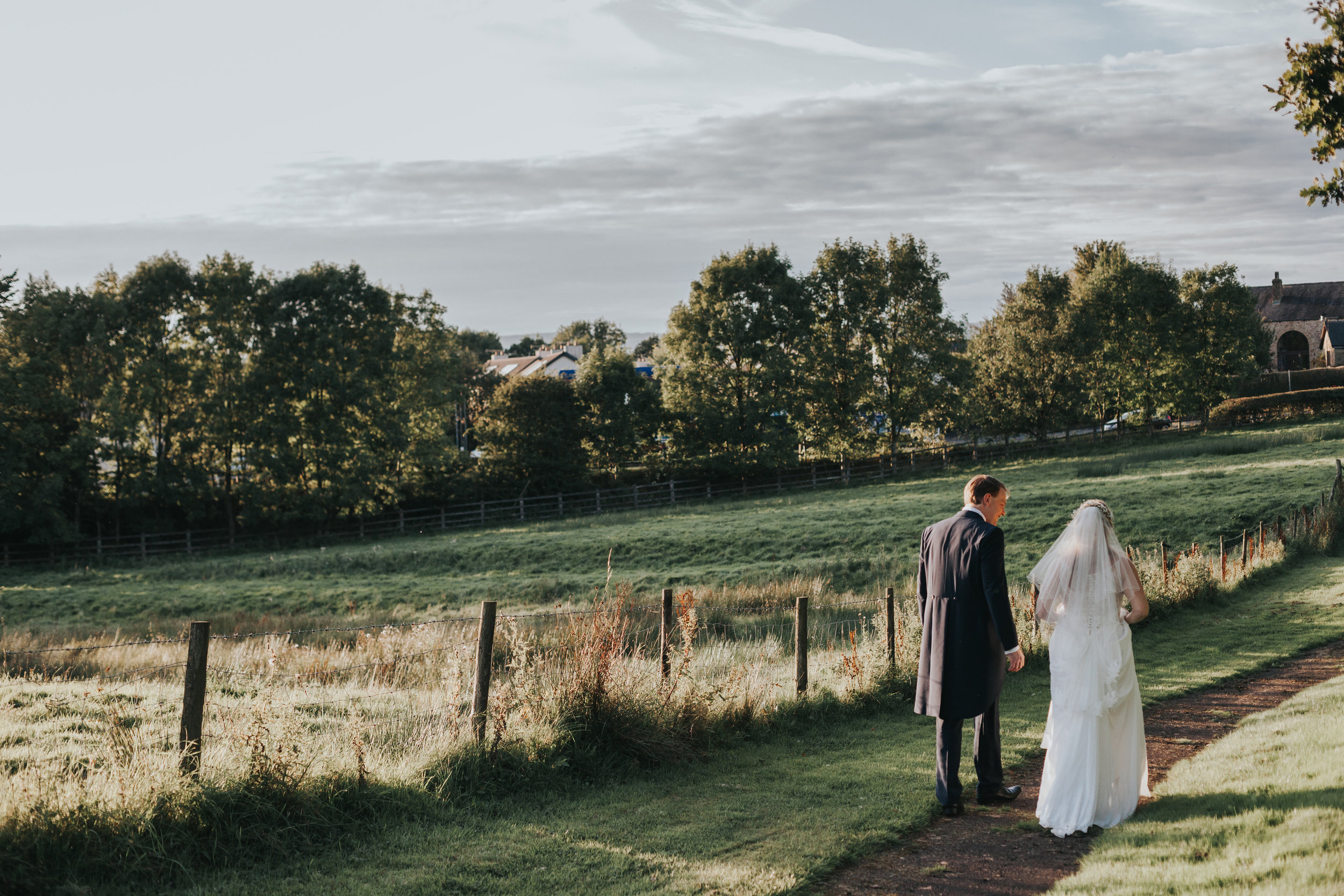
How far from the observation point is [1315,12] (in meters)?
9.48

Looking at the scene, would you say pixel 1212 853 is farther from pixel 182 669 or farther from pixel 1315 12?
pixel 182 669

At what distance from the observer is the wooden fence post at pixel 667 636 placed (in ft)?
28.8

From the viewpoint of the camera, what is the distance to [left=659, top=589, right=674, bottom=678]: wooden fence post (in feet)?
28.8

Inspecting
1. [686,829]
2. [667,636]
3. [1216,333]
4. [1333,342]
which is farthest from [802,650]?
[1333,342]

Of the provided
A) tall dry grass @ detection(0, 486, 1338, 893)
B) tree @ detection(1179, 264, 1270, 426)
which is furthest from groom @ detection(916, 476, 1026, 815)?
tree @ detection(1179, 264, 1270, 426)

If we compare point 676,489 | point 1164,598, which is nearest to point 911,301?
point 676,489

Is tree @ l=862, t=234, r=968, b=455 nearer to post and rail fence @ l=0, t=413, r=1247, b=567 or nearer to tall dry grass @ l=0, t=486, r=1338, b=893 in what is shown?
post and rail fence @ l=0, t=413, r=1247, b=567

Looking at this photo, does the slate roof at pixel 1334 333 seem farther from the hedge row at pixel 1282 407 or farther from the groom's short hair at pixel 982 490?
the groom's short hair at pixel 982 490

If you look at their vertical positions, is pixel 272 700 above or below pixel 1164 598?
above

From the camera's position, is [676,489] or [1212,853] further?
[676,489]

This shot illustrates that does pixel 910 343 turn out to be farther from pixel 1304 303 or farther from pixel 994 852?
pixel 1304 303

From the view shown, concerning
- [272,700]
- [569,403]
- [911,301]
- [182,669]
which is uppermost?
[911,301]

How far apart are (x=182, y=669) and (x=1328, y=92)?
51.9ft

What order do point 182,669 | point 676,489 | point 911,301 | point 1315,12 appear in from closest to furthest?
point 1315,12, point 182,669, point 676,489, point 911,301
